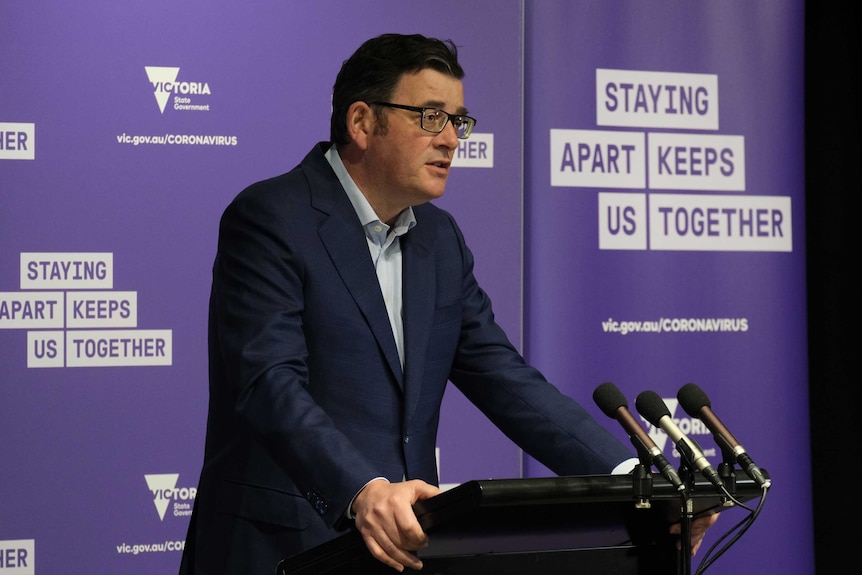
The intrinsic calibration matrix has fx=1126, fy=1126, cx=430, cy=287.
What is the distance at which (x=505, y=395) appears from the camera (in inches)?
105

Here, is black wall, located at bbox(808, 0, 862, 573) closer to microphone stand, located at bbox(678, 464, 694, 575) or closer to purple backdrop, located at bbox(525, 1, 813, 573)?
purple backdrop, located at bbox(525, 1, 813, 573)

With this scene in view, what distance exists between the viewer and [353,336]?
2496mm

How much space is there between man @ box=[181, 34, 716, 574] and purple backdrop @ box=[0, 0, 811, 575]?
1524 mm

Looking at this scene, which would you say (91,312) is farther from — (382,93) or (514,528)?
(514,528)

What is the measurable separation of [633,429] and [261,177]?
9.07 feet

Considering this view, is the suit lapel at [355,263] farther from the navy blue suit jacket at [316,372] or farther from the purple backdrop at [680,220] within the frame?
the purple backdrop at [680,220]

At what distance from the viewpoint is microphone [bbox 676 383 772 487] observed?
183 cm

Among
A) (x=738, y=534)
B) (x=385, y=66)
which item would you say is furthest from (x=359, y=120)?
(x=738, y=534)

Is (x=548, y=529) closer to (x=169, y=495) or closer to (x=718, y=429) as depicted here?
(x=718, y=429)

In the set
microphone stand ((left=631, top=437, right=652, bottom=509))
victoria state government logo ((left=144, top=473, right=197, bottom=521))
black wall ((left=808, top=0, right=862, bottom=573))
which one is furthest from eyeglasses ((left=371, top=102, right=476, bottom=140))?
black wall ((left=808, top=0, right=862, bottom=573))

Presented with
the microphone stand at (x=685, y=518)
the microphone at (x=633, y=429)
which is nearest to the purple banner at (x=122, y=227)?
the microphone at (x=633, y=429)

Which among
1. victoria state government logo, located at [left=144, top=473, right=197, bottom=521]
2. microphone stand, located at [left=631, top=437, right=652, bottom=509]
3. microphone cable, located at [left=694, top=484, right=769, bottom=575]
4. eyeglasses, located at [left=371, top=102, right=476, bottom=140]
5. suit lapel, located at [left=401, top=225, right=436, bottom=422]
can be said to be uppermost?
eyeglasses, located at [left=371, top=102, right=476, bottom=140]

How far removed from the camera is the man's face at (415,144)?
8.82ft

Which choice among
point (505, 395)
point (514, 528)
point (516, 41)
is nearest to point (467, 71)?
point (516, 41)
